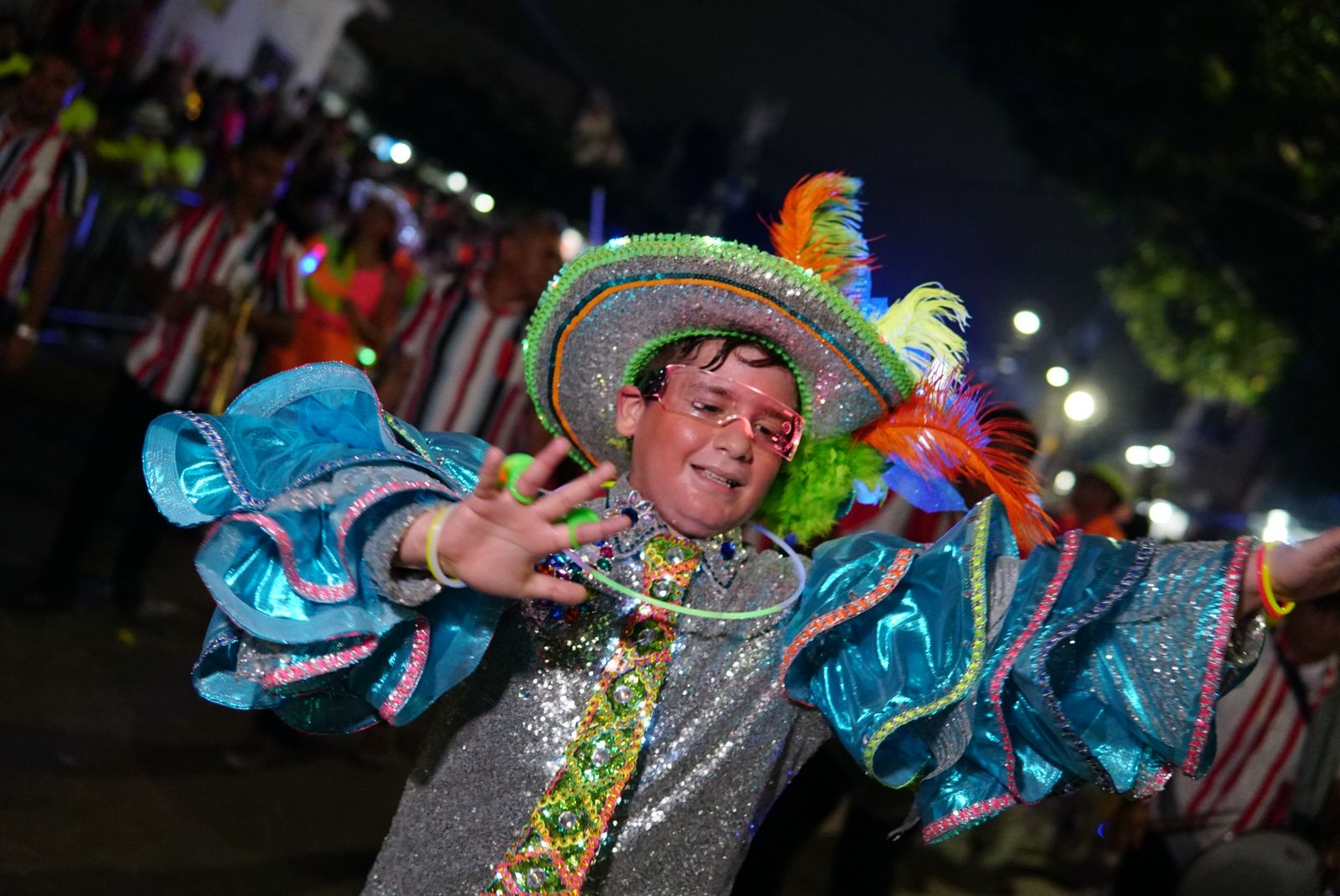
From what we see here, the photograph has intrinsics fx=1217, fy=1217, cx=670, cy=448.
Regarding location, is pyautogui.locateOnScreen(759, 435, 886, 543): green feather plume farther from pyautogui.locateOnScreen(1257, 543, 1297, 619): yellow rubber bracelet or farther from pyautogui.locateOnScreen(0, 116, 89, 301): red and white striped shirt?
pyautogui.locateOnScreen(0, 116, 89, 301): red and white striped shirt

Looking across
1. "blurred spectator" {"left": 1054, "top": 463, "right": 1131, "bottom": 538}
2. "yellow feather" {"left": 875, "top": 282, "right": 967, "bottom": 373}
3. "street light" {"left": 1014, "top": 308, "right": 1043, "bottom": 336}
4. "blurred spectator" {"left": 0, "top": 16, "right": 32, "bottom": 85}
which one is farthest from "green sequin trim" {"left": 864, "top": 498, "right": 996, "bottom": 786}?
"street light" {"left": 1014, "top": 308, "right": 1043, "bottom": 336}

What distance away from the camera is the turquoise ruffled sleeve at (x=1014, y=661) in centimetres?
201

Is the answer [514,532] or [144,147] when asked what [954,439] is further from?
[144,147]

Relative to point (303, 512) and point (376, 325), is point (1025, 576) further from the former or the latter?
point (376, 325)

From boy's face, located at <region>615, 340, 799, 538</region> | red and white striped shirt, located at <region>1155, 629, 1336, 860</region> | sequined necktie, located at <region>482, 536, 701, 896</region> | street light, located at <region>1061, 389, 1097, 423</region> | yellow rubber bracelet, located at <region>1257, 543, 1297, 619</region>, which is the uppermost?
street light, located at <region>1061, 389, 1097, 423</region>

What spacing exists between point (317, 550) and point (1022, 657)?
1.15 m

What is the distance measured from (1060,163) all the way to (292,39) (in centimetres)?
1396

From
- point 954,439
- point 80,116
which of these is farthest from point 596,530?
point 80,116

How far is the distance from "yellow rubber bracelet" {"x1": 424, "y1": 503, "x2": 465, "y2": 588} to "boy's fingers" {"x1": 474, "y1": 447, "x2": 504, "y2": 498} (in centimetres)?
Answer: 7

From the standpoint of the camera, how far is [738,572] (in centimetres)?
232

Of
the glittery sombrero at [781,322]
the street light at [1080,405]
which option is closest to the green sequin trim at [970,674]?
the glittery sombrero at [781,322]

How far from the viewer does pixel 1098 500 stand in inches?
278

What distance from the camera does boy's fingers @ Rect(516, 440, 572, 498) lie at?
1627 mm

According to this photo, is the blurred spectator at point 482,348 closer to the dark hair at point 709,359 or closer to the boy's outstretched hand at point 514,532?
the dark hair at point 709,359
